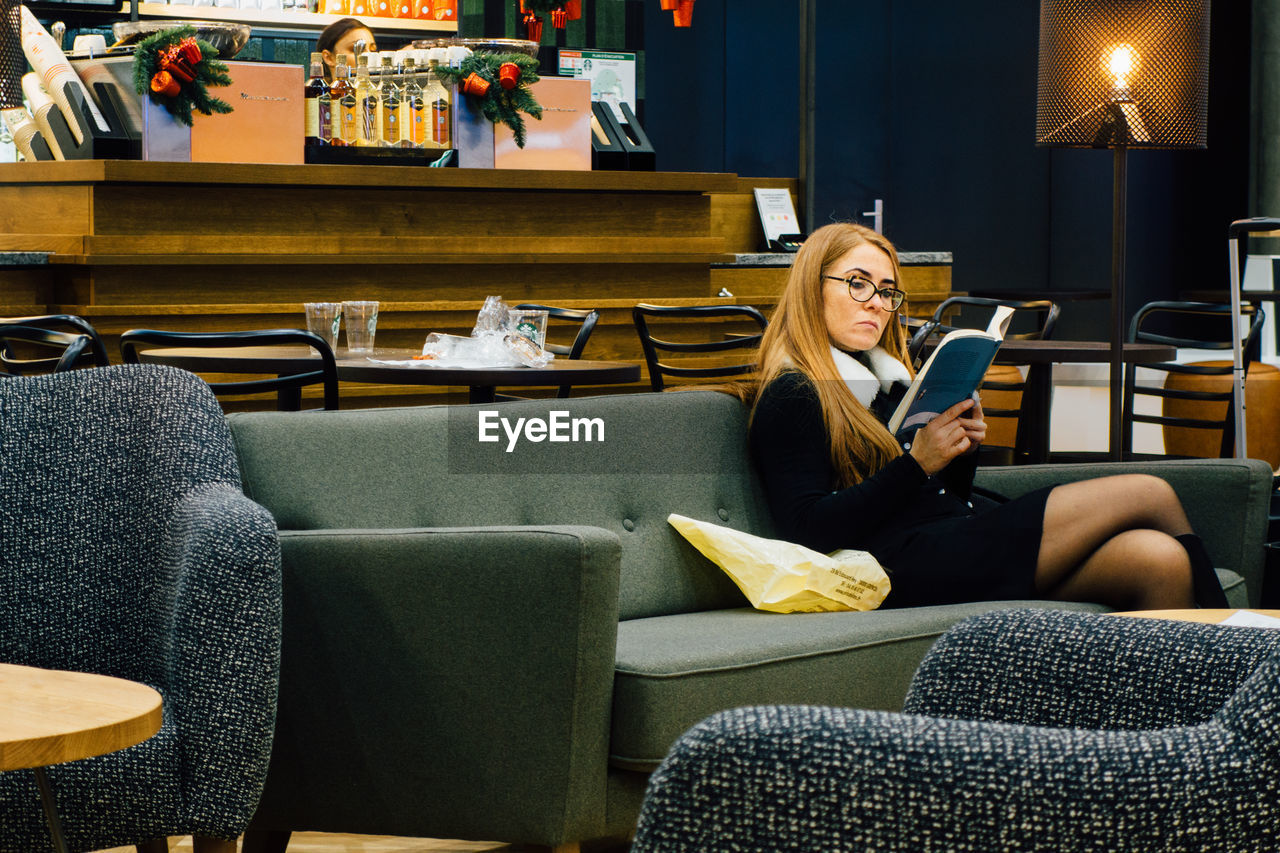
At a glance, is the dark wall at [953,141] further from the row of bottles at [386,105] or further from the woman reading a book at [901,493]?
the woman reading a book at [901,493]

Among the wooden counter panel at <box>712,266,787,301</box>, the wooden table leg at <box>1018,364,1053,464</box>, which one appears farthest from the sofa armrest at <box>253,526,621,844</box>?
the wooden counter panel at <box>712,266,787,301</box>

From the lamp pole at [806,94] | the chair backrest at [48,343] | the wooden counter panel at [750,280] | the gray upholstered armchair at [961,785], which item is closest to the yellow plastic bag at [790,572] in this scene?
the chair backrest at [48,343]

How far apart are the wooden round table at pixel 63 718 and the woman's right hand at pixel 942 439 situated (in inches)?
60.3

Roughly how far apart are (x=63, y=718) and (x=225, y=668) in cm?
48

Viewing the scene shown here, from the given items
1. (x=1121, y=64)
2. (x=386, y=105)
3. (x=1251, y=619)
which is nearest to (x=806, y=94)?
(x=386, y=105)

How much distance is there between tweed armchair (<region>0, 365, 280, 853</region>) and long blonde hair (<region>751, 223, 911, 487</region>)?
1.07 meters

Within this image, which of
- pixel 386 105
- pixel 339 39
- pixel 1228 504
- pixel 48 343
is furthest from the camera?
pixel 339 39

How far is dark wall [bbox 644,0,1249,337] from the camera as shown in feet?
34.2

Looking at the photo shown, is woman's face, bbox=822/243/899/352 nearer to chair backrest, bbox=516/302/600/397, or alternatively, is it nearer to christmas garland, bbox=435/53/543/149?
chair backrest, bbox=516/302/600/397

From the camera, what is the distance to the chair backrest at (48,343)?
2.79m

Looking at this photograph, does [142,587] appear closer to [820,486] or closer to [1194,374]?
[820,486]

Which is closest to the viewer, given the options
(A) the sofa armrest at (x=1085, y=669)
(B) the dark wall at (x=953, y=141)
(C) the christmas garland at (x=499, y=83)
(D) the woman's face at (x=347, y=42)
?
(A) the sofa armrest at (x=1085, y=669)

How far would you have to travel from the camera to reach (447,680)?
216 centimetres

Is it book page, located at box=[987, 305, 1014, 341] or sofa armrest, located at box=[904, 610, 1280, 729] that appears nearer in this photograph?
sofa armrest, located at box=[904, 610, 1280, 729]
